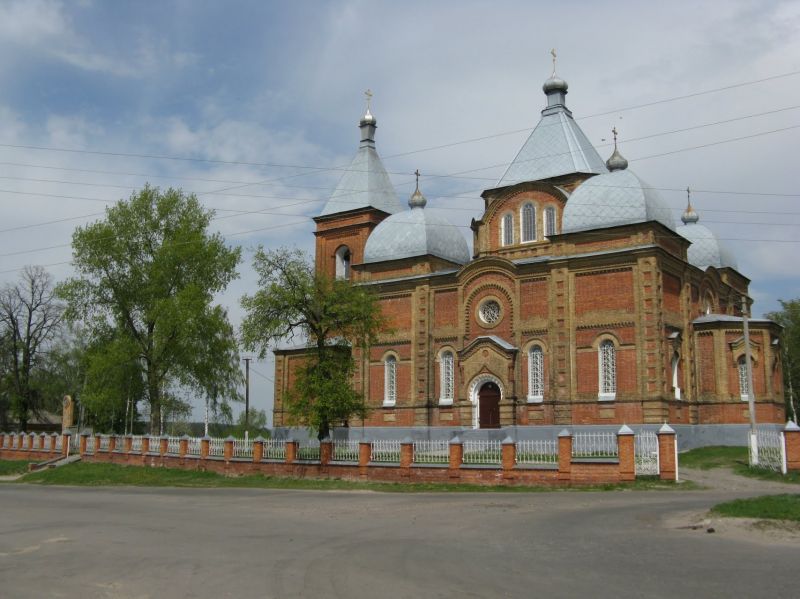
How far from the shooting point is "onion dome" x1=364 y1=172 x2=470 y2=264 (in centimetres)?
3464

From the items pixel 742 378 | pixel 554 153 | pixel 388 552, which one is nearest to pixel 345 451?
pixel 388 552

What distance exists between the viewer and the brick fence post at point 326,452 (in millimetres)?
23766

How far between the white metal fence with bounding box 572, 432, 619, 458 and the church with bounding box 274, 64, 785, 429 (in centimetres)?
383

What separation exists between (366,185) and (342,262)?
4.23 m

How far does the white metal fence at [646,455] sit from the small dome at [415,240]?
50.2ft

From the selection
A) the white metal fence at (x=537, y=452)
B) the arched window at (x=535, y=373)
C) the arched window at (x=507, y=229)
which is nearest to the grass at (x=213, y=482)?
the white metal fence at (x=537, y=452)

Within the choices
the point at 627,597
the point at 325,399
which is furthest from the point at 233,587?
the point at 325,399

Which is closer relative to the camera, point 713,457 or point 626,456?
point 626,456

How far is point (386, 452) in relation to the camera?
2278 cm

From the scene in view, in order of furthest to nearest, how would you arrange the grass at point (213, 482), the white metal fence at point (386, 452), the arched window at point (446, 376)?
the arched window at point (446, 376) < the white metal fence at point (386, 452) < the grass at point (213, 482)

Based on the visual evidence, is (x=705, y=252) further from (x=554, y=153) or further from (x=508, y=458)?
(x=508, y=458)

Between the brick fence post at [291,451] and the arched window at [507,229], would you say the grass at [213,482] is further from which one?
the arched window at [507,229]

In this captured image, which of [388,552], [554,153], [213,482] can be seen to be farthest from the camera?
[554,153]

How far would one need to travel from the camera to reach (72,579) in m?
8.52
